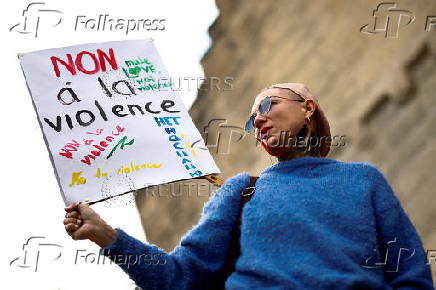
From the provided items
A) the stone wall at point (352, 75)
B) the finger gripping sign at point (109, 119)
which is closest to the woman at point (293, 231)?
the finger gripping sign at point (109, 119)

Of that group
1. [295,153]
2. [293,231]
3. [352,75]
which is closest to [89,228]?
[293,231]

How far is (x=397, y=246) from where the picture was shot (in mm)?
2070

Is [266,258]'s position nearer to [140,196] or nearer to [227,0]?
[227,0]

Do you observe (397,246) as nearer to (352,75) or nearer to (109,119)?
(109,119)

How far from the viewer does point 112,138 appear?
262 cm

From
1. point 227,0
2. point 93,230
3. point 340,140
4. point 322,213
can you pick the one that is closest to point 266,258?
point 322,213


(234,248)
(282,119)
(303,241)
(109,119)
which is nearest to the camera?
(303,241)

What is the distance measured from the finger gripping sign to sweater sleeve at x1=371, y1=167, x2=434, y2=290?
32.3 inches

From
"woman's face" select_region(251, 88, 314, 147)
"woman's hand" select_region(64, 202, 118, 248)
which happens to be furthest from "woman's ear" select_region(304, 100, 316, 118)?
"woman's hand" select_region(64, 202, 118, 248)

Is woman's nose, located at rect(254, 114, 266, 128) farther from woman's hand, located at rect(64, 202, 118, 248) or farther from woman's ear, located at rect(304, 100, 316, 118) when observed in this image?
woman's hand, located at rect(64, 202, 118, 248)

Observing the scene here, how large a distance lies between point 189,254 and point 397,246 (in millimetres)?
681

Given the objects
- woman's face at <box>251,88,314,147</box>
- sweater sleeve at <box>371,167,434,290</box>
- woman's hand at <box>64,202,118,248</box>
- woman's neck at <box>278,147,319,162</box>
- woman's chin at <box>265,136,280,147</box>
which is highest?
woman's face at <box>251,88,314,147</box>

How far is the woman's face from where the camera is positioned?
2286 millimetres

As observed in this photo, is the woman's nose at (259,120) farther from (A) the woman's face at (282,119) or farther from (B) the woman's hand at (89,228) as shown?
(B) the woman's hand at (89,228)
